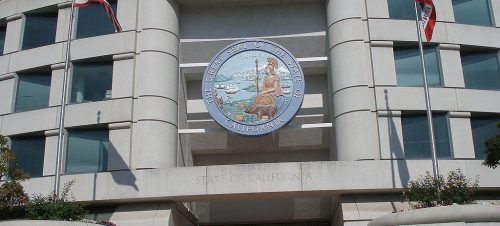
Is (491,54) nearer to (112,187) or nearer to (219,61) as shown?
(219,61)

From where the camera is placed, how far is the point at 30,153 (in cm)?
2794

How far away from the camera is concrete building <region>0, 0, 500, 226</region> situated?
80.2ft

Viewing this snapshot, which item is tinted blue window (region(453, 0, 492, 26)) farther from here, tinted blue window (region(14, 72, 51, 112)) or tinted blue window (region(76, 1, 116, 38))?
tinted blue window (region(14, 72, 51, 112))

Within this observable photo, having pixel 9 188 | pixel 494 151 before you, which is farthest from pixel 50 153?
pixel 494 151

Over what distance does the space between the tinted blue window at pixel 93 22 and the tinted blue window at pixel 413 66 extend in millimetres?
14183

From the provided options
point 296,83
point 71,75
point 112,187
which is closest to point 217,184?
point 112,187

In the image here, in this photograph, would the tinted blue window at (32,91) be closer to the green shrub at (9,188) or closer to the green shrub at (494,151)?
the green shrub at (9,188)

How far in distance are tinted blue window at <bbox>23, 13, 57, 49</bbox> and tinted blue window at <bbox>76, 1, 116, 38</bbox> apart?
1.76 m

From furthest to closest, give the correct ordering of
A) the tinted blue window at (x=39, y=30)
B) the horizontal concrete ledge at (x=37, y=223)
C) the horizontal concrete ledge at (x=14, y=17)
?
1. the horizontal concrete ledge at (x=14, y=17)
2. the tinted blue window at (x=39, y=30)
3. the horizontal concrete ledge at (x=37, y=223)

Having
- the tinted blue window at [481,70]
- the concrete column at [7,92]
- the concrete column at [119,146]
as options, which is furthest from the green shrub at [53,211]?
the tinted blue window at [481,70]

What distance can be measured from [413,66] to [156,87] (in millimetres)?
12180

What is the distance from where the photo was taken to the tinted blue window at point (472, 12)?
28.1 m

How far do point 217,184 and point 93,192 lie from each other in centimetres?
564

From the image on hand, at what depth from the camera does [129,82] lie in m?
26.9
